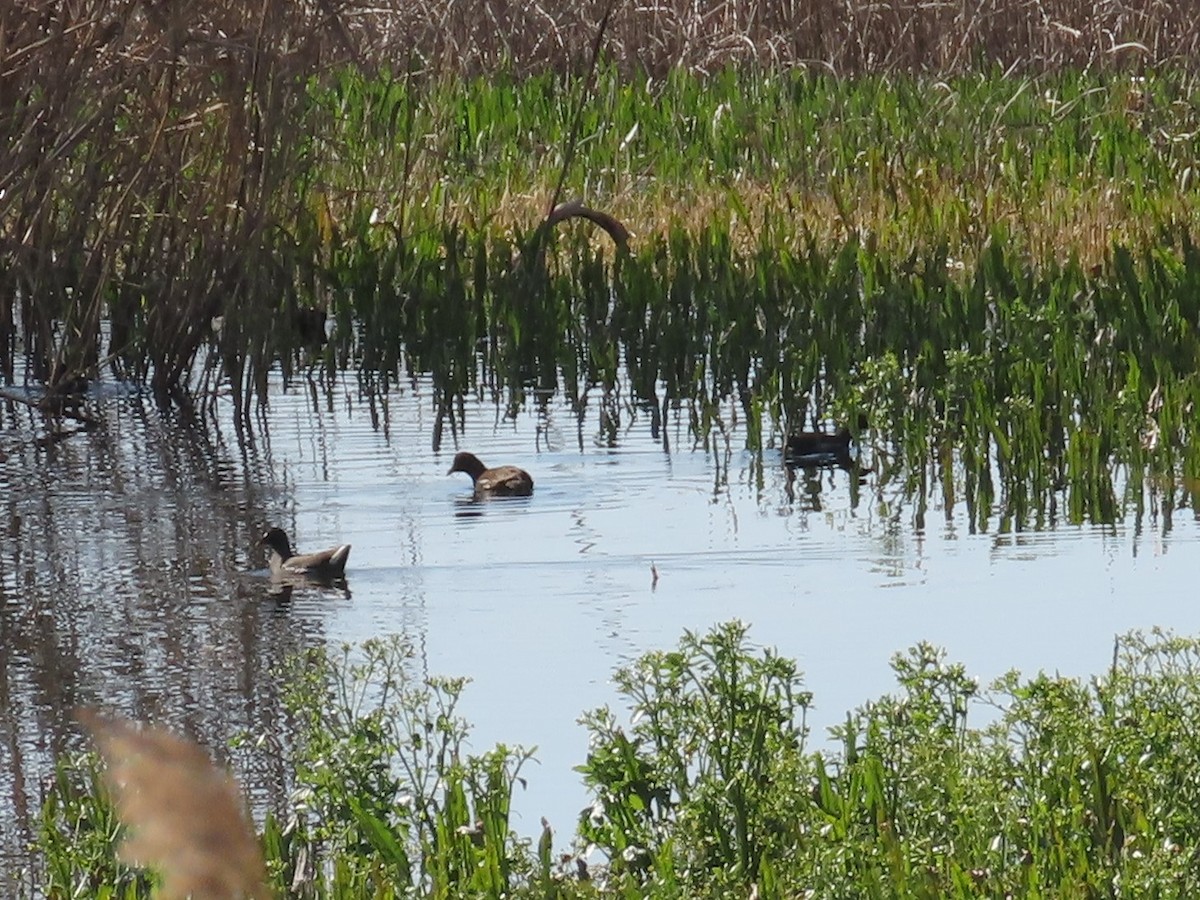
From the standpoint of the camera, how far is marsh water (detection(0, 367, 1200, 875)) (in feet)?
13.5

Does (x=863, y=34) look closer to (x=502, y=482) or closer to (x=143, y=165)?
(x=143, y=165)

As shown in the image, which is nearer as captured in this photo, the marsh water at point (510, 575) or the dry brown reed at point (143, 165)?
the marsh water at point (510, 575)

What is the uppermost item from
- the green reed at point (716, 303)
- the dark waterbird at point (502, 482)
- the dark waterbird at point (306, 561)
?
the green reed at point (716, 303)

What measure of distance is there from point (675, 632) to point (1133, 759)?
1.55 meters

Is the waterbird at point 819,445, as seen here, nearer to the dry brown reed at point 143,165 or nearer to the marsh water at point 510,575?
the marsh water at point 510,575

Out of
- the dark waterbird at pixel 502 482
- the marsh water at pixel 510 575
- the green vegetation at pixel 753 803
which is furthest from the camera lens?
the dark waterbird at pixel 502 482

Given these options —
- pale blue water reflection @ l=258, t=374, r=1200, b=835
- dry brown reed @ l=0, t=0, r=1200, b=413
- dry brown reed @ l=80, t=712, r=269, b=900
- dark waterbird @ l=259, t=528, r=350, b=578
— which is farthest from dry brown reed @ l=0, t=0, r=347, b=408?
dry brown reed @ l=80, t=712, r=269, b=900

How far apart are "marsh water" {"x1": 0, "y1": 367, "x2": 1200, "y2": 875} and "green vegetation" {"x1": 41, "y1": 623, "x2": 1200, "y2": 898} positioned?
0.27 meters

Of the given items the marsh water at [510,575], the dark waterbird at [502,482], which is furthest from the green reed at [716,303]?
the dark waterbird at [502,482]

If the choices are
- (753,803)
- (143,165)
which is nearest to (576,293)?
(143,165)

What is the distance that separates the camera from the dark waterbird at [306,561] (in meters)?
5.14

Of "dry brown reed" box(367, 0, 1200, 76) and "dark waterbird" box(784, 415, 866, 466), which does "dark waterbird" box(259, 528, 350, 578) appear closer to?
"dark waterbird" box(784, 415, 866, 466)

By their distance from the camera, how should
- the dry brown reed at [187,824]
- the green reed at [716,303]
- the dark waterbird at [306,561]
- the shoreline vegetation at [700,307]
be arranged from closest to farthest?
the dry brown reed at [187,824]
the shoreline vegetation at [700,307]
the dark waterbird at [306,561]
the green reed at [716,303]

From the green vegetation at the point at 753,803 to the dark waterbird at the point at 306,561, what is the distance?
1777 mm
